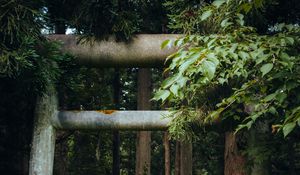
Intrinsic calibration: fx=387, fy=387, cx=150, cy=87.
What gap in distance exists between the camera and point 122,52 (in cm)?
519

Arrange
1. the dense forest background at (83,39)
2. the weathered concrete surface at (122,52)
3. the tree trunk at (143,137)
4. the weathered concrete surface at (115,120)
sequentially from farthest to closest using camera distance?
1. the tree trunk at (143,137)
2. the weathered concrete surface at (122,52)
3. the weathered concrete surface at (115,120)
4. the dense forest background at (83,39)

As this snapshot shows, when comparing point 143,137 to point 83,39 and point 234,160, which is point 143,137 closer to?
point 234,160

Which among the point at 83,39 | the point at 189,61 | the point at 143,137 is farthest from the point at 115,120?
the point at 143,137

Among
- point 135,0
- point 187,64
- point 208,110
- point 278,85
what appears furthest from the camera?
point 135,0

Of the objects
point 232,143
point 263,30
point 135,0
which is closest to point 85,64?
point 135,0

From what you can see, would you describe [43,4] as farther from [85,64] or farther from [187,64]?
[187,64]

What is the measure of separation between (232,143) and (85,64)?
2.99 metres

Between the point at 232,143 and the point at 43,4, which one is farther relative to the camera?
the point at 232,143

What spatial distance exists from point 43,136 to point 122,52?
1.51 metres

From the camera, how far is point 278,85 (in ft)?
9.00

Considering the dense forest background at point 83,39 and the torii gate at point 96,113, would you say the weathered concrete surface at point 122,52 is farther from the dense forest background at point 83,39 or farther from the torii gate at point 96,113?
the dense forest background at point 83,39

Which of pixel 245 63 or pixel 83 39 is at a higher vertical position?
pixel 83 39

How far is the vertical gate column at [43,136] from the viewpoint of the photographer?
5000 mm

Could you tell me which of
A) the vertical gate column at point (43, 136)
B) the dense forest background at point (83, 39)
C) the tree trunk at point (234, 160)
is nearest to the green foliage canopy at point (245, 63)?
the dense forest background at point (83, 39)
